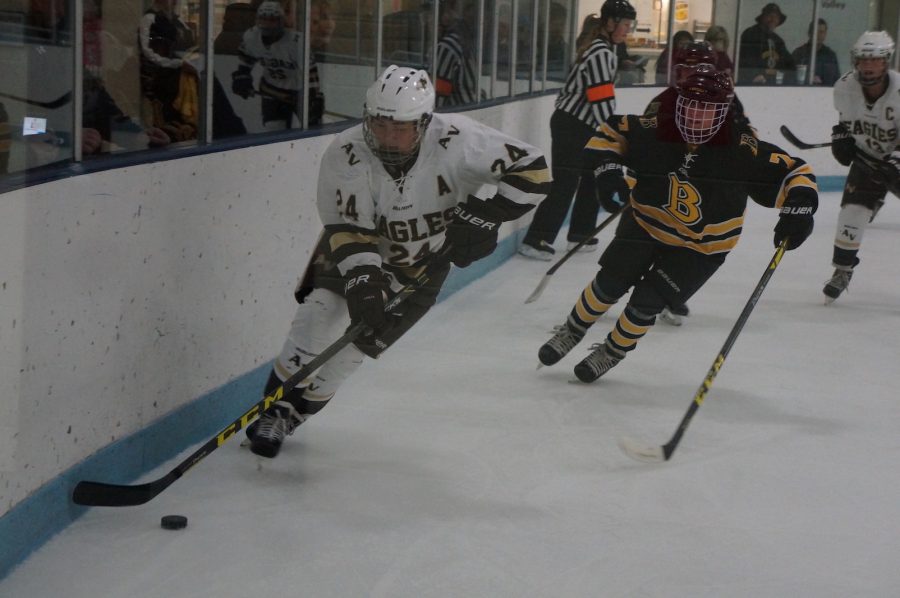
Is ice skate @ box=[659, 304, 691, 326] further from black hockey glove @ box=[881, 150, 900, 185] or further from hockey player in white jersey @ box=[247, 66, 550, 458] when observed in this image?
hockey player in white jersey @ box=[247, 66, 550, 458]

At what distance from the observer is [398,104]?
8.03 ft

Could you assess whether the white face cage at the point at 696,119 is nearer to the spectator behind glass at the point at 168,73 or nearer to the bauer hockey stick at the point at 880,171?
the spectator behind glass at the point at 168,73

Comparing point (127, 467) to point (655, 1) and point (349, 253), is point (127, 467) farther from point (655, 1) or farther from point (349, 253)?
point (655, 1)

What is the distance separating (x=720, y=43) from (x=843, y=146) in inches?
55.8

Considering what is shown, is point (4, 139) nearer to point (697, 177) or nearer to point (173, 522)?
point (173, 522)

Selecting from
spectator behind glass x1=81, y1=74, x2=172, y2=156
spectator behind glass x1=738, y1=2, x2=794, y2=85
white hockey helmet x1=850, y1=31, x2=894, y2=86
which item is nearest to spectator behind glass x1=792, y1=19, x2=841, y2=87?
spectator behind glass x1=738, y1=2, x2=794, y2=85

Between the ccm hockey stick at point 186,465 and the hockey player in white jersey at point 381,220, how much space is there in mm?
77

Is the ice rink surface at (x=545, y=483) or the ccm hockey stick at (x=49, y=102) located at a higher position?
the ccm hockey stick at (x=49, y=102)

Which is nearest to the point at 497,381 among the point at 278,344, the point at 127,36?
the point at 278,344

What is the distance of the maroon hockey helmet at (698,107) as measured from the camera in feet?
9.82

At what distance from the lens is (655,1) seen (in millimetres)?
3119

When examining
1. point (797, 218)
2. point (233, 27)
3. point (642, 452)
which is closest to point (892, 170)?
point (797, 218)

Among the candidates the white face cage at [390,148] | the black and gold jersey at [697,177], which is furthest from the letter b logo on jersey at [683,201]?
the white face cage at [390,148]

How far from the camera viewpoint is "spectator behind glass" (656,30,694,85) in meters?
3.16
